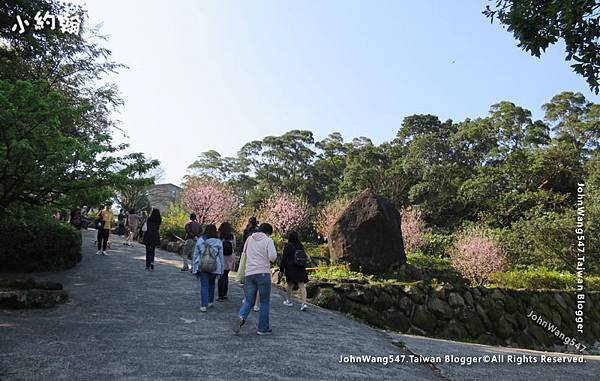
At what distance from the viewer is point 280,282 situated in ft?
40.7

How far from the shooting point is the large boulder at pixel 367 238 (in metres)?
14.8

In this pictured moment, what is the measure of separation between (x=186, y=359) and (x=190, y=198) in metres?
25.2

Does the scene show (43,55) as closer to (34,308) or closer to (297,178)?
(34,308)

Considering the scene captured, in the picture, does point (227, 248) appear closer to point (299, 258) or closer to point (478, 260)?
point (299, 258)

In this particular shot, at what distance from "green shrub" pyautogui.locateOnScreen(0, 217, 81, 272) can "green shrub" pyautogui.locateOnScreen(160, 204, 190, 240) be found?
9.05 m

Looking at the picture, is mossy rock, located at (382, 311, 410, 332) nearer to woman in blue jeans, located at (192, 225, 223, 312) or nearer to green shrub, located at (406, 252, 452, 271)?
woman in blue jeans, located at (192, 225, 223, 312)

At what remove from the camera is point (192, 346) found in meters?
5.95

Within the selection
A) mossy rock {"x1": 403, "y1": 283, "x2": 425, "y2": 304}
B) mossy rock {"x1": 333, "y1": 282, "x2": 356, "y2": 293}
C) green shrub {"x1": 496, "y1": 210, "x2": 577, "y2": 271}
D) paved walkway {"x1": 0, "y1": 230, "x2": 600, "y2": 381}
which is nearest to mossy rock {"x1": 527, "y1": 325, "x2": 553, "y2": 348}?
mossy rock {"x1": 403, "y1": 283, "x2": 425, "y2": 304}

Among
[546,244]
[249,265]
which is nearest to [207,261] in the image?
[249,265]

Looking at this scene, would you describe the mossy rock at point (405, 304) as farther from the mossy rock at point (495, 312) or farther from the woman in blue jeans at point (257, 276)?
the woman in blue jeans at point (257, 276)

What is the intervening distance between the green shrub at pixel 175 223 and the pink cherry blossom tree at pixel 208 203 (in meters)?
0.79

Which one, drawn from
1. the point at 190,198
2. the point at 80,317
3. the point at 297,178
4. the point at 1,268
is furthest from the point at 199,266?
the point at 297,178

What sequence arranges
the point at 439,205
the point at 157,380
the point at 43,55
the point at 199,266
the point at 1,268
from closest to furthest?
the point at 157,380
the point at 199,266
the point at 1,268
the point at 43,55
the point at 439,205

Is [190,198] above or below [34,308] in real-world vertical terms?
above
